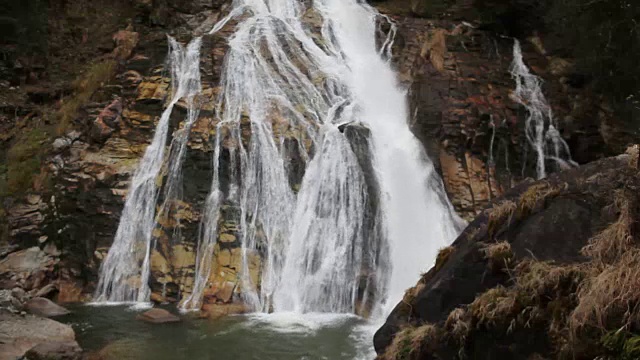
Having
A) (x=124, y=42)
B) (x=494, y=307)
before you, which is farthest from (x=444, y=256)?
(x=124, y=42)

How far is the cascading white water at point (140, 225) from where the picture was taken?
16141 mm

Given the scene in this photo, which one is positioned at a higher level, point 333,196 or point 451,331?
point 333,196

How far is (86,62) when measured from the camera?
25.3 m

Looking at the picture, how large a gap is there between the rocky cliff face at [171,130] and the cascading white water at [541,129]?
0.44m

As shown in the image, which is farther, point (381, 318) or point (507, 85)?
point (507, 85)

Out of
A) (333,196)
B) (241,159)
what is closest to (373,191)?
(333,196)

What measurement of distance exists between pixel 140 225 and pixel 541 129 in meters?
15.0

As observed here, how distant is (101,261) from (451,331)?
1330 centimetres

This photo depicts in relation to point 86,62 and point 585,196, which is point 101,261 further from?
point 585,196

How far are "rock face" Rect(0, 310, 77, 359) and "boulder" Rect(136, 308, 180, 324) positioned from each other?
195cm

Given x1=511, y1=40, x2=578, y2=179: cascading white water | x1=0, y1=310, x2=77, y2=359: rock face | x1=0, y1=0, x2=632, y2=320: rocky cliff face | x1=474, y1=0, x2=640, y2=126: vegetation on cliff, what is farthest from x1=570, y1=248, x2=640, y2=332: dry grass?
x1=474, y1=0, x2=640, y2=126: vegetation on cliff

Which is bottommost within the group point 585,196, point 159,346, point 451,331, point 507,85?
point 159,346

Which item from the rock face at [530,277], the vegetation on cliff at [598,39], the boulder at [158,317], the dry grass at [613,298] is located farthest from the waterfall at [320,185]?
the dry grass at [613,298]

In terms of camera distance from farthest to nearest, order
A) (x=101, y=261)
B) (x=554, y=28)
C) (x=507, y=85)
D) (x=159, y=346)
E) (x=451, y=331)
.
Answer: (x=554, y=28) → (x=507, y=85) → (x=101, y=261) → (x=159, y=346) → (x=451, y=331)
